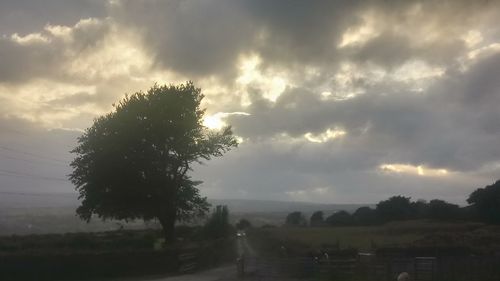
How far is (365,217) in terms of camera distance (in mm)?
110312

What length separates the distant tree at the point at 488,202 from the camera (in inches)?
3270

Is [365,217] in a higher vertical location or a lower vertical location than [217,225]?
higher

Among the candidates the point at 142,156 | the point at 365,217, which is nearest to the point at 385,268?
the point at 142,156

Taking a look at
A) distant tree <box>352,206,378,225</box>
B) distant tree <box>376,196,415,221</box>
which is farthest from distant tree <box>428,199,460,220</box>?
distant tree <box>352,206,378,225</box>

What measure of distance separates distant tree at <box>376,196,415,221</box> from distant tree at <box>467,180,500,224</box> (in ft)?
65.6

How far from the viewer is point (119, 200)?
59250 mm

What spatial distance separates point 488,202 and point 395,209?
2763 cm

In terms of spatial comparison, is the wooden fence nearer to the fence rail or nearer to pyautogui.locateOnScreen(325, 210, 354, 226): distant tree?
the fence rail

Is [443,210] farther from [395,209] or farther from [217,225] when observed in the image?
[217,225]

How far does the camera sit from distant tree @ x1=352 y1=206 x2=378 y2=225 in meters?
106

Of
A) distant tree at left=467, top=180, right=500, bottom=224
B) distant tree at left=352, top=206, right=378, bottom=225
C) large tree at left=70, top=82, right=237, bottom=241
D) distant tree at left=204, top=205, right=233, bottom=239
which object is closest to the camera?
large tree at left=70, top=82, right=237, bottom=241

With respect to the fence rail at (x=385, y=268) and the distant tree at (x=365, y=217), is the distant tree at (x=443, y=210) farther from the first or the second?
the fence rail at (x=385, y=268)

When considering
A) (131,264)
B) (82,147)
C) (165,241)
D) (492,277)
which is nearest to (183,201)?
(165,241)

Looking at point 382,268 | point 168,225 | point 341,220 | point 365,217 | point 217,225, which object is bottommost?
point 382,268
